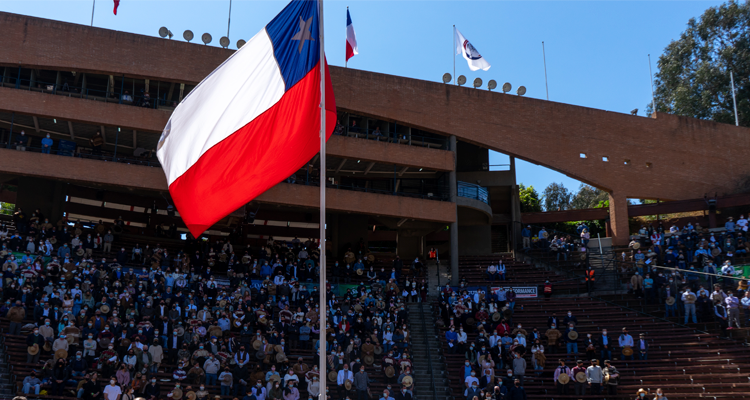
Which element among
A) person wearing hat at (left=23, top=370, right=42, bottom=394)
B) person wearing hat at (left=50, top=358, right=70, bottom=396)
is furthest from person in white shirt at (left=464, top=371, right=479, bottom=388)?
person wearing hat at (left=23, top=370, right=42, bottom=394)

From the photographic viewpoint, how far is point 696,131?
43031 millimetres

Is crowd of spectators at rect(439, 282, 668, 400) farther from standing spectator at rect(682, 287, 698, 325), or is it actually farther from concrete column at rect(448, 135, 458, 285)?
concrete column at rect(448, 135, 458, 285)

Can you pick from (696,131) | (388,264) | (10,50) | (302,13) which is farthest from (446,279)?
(302,13)

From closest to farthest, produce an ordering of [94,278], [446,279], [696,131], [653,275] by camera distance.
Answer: [94,278], [653,275], [446,279], [696,131]

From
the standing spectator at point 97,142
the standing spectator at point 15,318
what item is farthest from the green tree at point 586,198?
the standing spectator at point 15,318

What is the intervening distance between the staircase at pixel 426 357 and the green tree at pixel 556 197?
49.6 meters

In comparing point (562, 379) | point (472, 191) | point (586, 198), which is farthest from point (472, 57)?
point (586, 198)

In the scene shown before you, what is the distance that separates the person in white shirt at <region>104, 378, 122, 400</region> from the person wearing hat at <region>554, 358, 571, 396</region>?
47.6 ft

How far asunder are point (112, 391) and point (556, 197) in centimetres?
6682

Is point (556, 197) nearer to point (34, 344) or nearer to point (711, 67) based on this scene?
point (711, 67)

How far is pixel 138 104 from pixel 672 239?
27.7 m

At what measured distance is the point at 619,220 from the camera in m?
40.2

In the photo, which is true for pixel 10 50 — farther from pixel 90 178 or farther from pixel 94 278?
pixel 94 278

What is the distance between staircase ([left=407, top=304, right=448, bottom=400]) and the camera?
2559 cm
